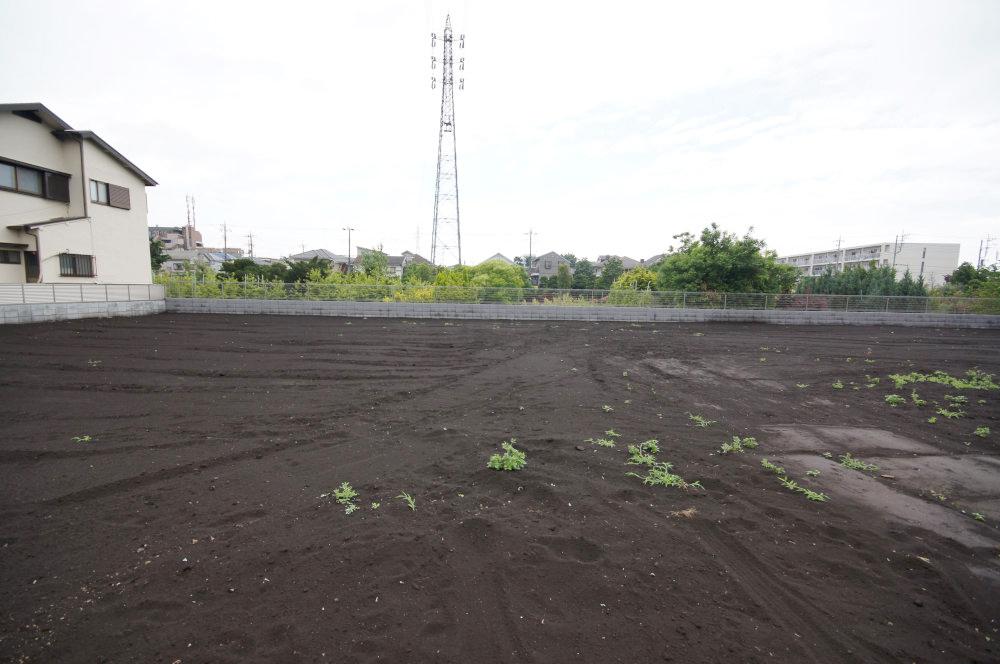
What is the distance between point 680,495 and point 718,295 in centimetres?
1639

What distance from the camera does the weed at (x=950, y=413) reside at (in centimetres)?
569

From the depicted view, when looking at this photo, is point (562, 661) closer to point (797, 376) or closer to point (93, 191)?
point (797, 376)

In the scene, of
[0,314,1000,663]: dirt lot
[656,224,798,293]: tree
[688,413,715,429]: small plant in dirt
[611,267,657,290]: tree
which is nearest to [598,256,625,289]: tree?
[611,267,657,290]: tree

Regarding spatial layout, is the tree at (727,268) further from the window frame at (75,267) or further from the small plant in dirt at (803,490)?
the window frame at (75,267)

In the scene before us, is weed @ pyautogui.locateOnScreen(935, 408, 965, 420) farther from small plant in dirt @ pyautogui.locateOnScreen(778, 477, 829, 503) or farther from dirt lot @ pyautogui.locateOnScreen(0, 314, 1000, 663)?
small plant in dirt @ pyautogui.locateOnScreen(778, 477, 829, 503)

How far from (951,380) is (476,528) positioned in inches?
373

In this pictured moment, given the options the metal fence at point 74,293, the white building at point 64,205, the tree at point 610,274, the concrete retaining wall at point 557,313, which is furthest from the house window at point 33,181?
the tree at point 610,274

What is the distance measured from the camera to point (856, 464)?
4.21 metres

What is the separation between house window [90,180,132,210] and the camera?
16.3m

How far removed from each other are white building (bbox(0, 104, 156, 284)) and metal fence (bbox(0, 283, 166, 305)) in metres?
1.17

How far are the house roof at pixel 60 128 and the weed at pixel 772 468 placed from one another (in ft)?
71.6

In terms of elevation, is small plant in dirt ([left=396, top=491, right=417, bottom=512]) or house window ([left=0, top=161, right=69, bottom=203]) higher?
house window ([left=0, top=161, right=69, bottom=203])

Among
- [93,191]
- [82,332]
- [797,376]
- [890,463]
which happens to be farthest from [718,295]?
[93,191]

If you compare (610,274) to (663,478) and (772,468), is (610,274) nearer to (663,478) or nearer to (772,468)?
(772,468)
